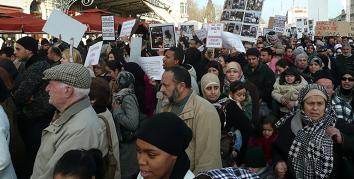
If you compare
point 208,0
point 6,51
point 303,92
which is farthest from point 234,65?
point 208,0

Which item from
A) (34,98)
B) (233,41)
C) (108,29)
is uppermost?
(108,29)

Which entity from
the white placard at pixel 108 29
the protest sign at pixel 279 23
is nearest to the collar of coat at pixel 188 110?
the white placard at pixel 108 29

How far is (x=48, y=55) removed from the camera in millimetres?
6781

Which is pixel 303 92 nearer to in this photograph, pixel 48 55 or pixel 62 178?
pixel 62 178

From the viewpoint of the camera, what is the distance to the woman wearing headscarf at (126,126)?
5.00 meters

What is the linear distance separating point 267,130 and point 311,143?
2.10m

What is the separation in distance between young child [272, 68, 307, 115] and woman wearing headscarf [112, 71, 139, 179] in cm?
266

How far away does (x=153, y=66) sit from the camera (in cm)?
695

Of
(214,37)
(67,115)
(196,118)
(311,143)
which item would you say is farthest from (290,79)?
(67,115)

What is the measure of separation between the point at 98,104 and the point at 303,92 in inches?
70.4

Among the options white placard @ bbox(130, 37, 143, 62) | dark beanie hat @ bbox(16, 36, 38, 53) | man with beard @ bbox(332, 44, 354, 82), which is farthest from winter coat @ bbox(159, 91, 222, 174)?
man with beard @ bbox(332, 44, 354, 82)

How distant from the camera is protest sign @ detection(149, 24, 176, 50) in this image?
29.6 feet

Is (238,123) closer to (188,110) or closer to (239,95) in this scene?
(239,95)

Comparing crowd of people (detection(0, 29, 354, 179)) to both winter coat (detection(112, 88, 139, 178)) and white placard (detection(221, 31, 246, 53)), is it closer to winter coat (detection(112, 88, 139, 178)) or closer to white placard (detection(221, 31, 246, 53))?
winter coat (detection(112, 88, 139, 178))
